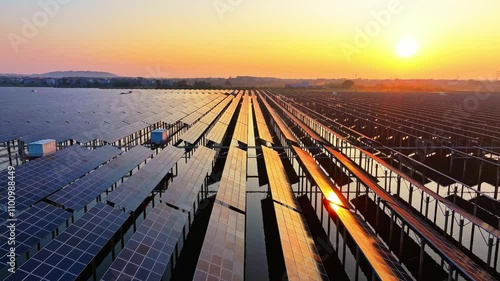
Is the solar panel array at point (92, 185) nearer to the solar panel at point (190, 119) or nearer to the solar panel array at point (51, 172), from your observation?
the solar panel array at point (51, 172)

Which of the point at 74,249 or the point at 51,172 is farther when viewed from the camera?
the point at 51,172

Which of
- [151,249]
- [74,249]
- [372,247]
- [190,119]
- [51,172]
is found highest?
[51,172]

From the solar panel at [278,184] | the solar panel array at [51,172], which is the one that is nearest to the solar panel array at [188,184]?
the solar panel at [278,184]

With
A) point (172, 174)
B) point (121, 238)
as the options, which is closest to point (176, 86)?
point (172, 174)

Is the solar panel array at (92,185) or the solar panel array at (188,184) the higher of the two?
the solar panel array at (92,185)

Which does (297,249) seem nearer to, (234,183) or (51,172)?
(234,183)

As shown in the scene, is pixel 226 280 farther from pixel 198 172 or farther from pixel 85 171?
pixel 85 171

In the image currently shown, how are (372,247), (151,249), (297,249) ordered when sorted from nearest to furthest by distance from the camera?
(151,249)
(297,249)
(372,247)

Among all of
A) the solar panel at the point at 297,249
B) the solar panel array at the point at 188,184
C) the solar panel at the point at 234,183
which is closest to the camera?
the solar panel at the point at 297,249

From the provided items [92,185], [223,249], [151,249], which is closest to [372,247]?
[223,249]
